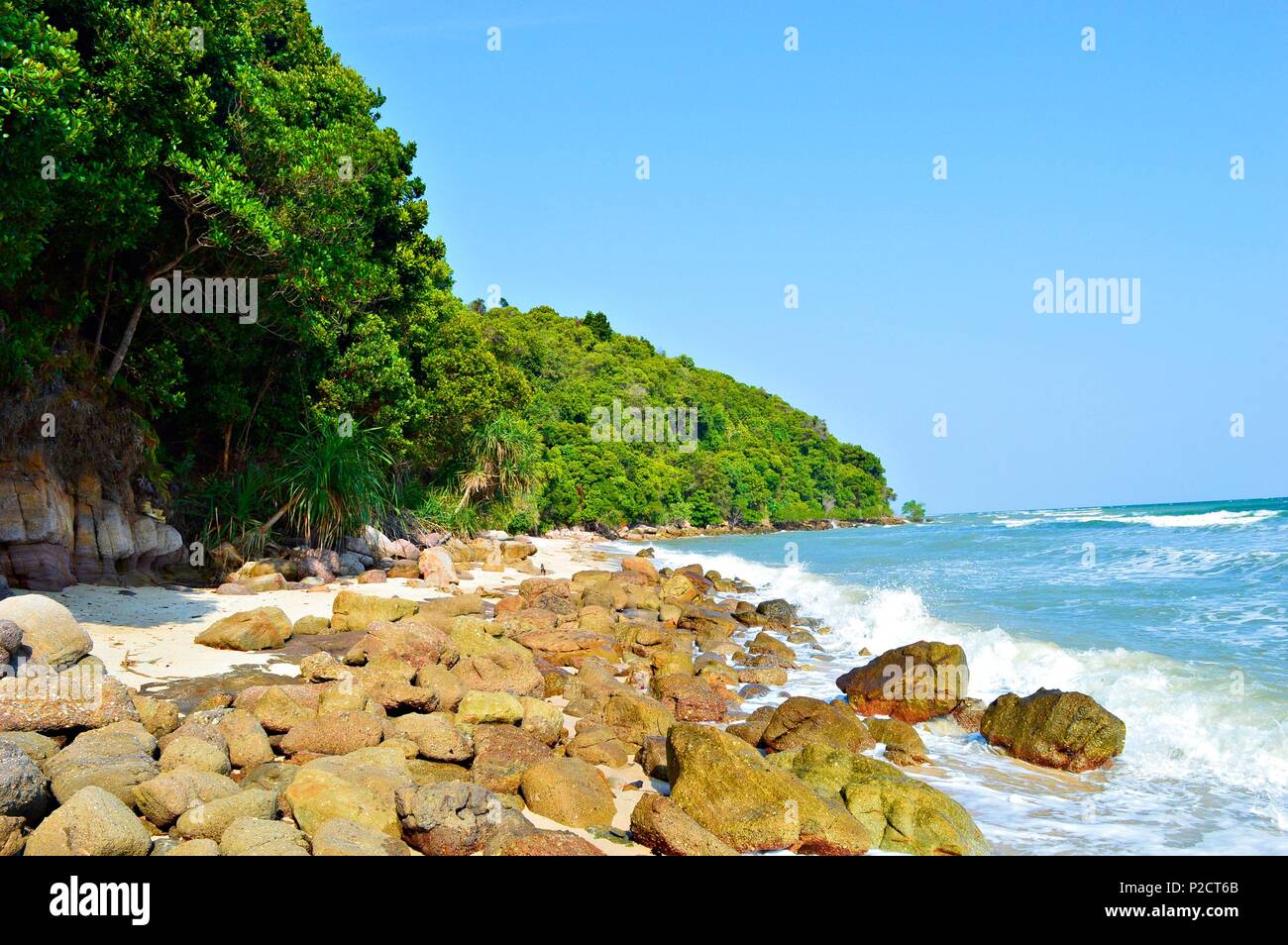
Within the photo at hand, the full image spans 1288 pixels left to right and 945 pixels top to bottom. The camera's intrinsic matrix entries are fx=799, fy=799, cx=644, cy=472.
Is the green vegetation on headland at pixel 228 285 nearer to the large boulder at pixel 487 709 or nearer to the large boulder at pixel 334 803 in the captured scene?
the large boulder at pixel 487 709

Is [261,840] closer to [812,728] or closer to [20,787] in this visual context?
[20,787]

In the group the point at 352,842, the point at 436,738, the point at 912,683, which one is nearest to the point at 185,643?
the point at 436,738

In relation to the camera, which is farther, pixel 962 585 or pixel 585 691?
pixel 962 585

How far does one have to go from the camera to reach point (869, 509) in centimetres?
9475

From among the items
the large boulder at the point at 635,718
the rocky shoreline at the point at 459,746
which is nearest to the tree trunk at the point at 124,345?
the rocky shoreline at the point at 459,746

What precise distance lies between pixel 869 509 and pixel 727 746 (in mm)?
92853

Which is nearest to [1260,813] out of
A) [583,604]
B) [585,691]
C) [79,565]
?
[585,691]

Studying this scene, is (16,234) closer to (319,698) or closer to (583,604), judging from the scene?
(319,698)

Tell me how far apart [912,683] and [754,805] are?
441 cm

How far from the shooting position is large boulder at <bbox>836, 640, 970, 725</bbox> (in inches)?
346

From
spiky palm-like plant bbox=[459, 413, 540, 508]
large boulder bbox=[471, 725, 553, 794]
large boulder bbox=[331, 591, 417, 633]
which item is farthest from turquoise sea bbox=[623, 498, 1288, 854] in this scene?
spiky palm-like plant bbox=[459, 413, 540, 508]

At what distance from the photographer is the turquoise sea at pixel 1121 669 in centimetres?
604

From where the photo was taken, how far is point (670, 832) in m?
4.89

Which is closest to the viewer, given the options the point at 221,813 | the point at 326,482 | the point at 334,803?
the point at 221,813
